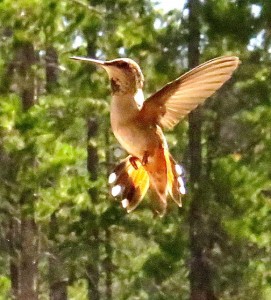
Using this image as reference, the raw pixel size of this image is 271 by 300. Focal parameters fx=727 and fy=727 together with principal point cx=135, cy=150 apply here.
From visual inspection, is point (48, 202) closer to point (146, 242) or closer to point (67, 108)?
point (67, 108)

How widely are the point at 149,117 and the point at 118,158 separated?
185cm

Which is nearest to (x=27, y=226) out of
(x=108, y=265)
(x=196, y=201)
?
(x=196, y=201)

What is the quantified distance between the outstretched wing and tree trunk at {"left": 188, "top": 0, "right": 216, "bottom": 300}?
2254 mm

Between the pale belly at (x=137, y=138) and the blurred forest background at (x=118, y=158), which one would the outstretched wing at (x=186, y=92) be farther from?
the blurred forest background at (x=118, y=158)

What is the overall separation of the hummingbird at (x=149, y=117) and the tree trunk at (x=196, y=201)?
2.29 m

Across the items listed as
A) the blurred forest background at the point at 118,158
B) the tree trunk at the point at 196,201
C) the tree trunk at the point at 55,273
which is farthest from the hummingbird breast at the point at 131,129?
the tree trunk at the point at 55,273

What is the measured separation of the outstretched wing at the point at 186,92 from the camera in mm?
889

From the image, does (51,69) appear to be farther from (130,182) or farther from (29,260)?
(130,182)

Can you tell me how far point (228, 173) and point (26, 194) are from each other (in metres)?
0.89

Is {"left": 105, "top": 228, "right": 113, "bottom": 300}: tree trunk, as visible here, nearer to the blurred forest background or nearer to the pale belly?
the blurred forest background

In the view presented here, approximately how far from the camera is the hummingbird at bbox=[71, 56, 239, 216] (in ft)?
2.94

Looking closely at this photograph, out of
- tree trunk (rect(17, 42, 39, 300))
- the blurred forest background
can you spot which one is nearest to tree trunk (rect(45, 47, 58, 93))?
the blurred forest background

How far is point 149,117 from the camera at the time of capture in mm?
984

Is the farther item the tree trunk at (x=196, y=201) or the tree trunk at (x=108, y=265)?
the tree trunk at (x=108, y=265)
